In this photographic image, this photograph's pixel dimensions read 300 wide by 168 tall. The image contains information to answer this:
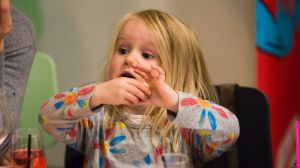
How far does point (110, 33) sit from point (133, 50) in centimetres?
69

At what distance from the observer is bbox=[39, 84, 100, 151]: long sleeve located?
1002mm

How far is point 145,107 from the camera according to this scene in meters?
1.15

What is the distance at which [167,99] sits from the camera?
3.18ft

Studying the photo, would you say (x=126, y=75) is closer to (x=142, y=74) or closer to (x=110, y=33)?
(x=142, y=74)

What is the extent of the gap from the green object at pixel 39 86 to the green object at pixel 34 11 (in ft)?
0.80

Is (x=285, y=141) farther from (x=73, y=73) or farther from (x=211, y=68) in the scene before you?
(x=73, y=73)

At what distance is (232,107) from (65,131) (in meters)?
0.49

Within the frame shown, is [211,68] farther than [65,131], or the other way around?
[211,68]

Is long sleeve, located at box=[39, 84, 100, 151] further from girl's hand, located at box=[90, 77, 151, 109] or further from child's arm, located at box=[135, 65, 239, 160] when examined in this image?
child's arm, located at box=[135, 65, 239, 160]

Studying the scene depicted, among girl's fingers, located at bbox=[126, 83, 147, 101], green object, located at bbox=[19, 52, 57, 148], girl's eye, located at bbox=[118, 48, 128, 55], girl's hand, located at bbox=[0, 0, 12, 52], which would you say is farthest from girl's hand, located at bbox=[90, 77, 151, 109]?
green object, located at bbox=[19, 52, 57, 148]

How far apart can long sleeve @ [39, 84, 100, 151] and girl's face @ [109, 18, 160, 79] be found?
98 millimetres

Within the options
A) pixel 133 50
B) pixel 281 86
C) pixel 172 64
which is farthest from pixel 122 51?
pixel 281 86

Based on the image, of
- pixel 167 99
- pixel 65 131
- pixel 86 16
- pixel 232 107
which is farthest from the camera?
pixel 86 16

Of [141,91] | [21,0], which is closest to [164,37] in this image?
[141,91]
